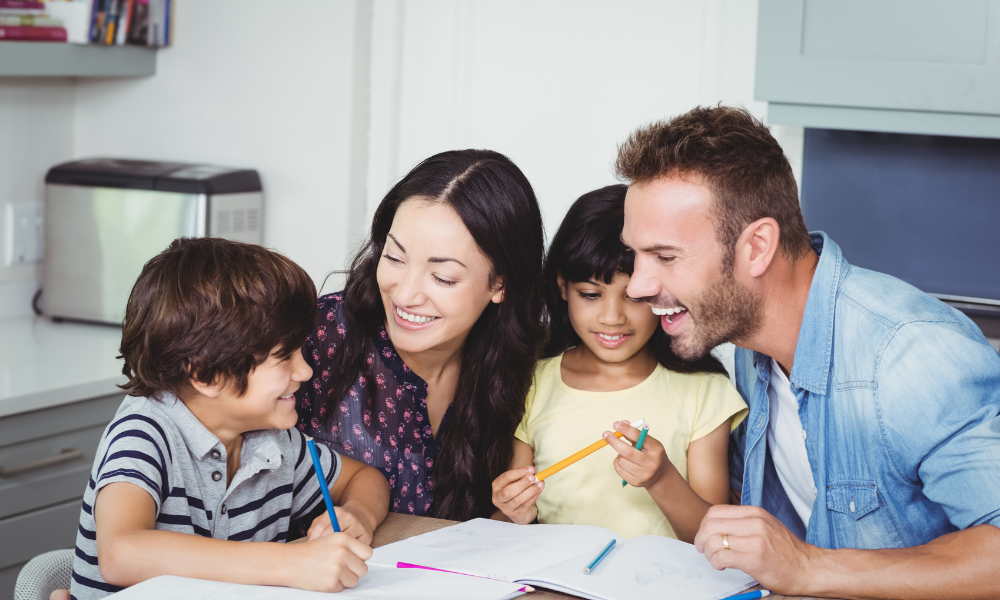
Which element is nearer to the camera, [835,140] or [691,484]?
[691,484]

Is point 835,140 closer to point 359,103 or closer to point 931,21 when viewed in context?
A: point 931,21

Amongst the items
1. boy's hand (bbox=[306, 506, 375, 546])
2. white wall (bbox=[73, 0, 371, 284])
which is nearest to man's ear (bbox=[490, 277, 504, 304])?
boy's hand (bbox=[306, 506, 375, 546])

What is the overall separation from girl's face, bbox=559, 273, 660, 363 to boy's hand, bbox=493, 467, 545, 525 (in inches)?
11.9

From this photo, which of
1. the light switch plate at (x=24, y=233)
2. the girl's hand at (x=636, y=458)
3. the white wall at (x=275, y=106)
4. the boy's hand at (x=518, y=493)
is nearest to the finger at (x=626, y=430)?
the girl's hand at (x=636, y=458)

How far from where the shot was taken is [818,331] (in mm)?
1341

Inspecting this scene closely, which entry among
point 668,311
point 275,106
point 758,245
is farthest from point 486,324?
point 275,106

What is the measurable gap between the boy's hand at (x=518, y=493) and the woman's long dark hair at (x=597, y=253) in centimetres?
36

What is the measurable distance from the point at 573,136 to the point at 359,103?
23.8 inches

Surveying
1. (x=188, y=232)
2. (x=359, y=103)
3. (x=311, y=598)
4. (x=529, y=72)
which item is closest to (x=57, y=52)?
(x=188, y=232)

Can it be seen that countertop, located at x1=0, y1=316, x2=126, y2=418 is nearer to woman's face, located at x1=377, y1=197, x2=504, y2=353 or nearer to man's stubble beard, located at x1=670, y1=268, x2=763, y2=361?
woman's face, located at x1=377, y1=197, x2=504, y2=353

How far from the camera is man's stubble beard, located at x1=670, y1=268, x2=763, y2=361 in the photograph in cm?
136

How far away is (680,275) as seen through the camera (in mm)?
1360

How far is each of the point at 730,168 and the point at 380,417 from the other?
2.22ft

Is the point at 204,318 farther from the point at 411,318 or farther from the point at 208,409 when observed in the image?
the point at 411,318
